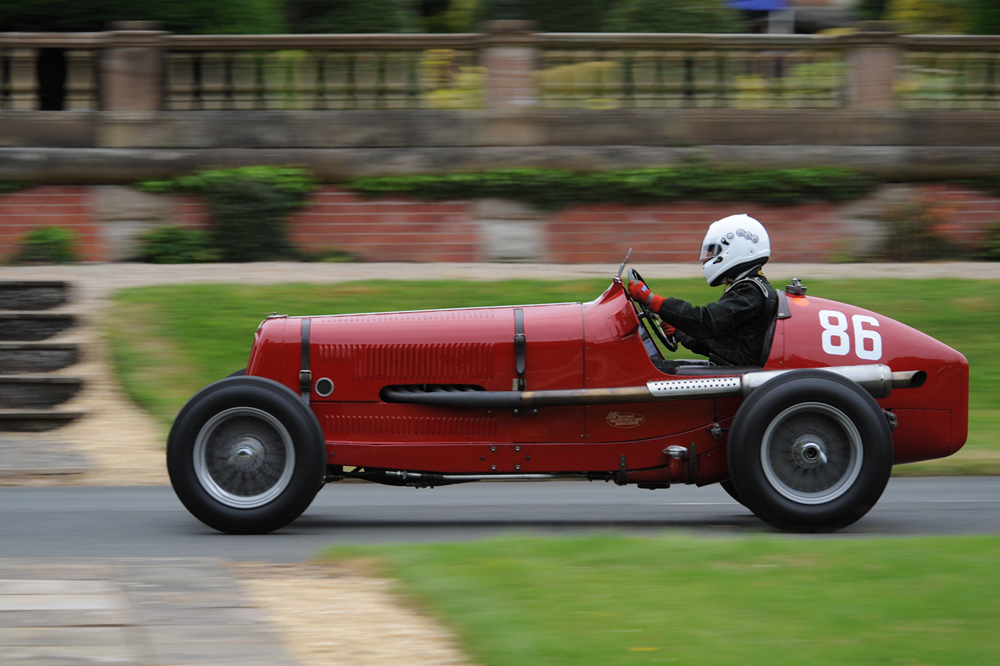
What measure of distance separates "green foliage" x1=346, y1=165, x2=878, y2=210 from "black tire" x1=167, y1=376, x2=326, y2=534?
10.1 m

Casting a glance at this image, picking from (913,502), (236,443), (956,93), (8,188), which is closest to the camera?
(236,443)

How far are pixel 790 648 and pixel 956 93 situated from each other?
49.4 feet

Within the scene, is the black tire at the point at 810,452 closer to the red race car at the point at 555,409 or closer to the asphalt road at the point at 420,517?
the red race car at the point at 555,409

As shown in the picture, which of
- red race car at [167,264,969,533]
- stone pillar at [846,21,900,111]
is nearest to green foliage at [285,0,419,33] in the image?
stone pillar at [846,21,900,111]

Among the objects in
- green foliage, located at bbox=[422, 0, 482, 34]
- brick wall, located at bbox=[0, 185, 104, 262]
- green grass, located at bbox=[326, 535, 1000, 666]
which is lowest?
green grass, located at bbox=[326, 535, 1000, 666]

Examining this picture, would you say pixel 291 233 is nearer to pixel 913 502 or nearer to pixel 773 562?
pixel 913 502

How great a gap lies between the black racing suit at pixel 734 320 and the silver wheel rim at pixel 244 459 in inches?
88.3

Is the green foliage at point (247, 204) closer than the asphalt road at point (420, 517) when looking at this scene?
No

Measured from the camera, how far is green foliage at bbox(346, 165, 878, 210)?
17.0 metres

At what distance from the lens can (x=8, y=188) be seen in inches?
659

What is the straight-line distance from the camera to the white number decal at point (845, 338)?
7305 mm

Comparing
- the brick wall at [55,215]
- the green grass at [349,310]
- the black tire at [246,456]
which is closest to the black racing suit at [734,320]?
the black tire at [246,456]

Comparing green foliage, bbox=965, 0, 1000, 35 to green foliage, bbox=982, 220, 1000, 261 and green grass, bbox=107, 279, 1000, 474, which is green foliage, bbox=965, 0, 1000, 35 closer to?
green foliage, bbox=982, 220, 1000, 261

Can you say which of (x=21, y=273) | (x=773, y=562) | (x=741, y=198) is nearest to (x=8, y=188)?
(x=21, y=273)
